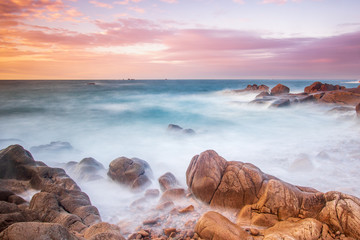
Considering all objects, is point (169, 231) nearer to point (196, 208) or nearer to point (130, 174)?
point (196, 208)

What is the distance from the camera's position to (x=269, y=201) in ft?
18.3

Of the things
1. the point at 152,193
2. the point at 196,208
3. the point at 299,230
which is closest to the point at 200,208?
the point at 196,208

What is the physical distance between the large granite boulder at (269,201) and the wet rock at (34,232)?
9.47 ft

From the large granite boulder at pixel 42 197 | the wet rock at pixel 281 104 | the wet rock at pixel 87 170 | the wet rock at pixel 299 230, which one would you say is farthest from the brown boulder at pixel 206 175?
the wet rock at pixel 281 104

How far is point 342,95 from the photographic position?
→ 23.6 meters

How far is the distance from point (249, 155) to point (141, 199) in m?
7.17

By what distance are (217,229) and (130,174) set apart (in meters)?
4.74

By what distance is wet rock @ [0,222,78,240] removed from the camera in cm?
317

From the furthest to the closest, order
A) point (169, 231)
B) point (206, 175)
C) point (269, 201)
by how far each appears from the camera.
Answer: point (206, 175)
point (269, 201)
point (169, 231)

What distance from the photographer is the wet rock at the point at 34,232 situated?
3166 millimetres

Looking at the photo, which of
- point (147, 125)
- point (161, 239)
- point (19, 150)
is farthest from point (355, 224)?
point (147, 125)

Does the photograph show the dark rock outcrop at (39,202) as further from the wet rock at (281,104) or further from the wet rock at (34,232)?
the wet rock at (281,104)

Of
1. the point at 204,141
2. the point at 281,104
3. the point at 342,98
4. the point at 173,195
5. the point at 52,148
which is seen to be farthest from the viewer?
the point at 281,104

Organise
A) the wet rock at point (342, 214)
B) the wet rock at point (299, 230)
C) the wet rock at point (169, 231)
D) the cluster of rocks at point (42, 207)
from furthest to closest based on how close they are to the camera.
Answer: the wet rock at point (169, 231) < the wet rock at point (342, 214) < the wet rock at point (299, 230) < the cluster of rocks at point (42, 207)
